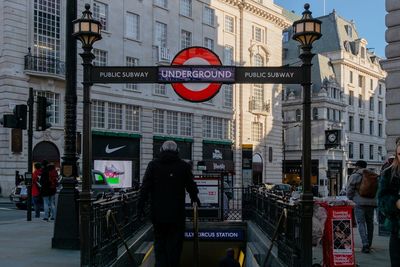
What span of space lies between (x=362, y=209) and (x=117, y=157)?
3423 centimetres

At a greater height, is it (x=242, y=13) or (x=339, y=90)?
(x=242, y=13)

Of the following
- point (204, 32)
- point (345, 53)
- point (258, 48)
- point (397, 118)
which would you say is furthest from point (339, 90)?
point (397, 118)

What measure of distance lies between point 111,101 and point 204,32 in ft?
47.2

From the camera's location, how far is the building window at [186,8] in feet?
168

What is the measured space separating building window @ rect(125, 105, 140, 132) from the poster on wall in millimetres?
2905

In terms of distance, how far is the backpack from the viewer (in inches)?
420

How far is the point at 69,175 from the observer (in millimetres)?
11375

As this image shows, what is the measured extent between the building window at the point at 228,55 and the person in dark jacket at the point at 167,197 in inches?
1927

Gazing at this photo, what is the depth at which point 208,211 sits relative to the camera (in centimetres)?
1592

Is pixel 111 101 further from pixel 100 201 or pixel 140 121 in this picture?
pixel 100 201

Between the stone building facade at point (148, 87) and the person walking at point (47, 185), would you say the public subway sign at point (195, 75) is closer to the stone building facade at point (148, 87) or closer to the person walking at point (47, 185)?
the person walking at point (47, 185)

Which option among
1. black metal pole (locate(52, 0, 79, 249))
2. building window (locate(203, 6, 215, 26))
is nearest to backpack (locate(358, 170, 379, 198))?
black metal pole (locate(52, 0, 79, 249))

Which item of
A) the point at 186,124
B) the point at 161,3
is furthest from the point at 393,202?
the point at 186,124

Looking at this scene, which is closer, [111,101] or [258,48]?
[111,101]
